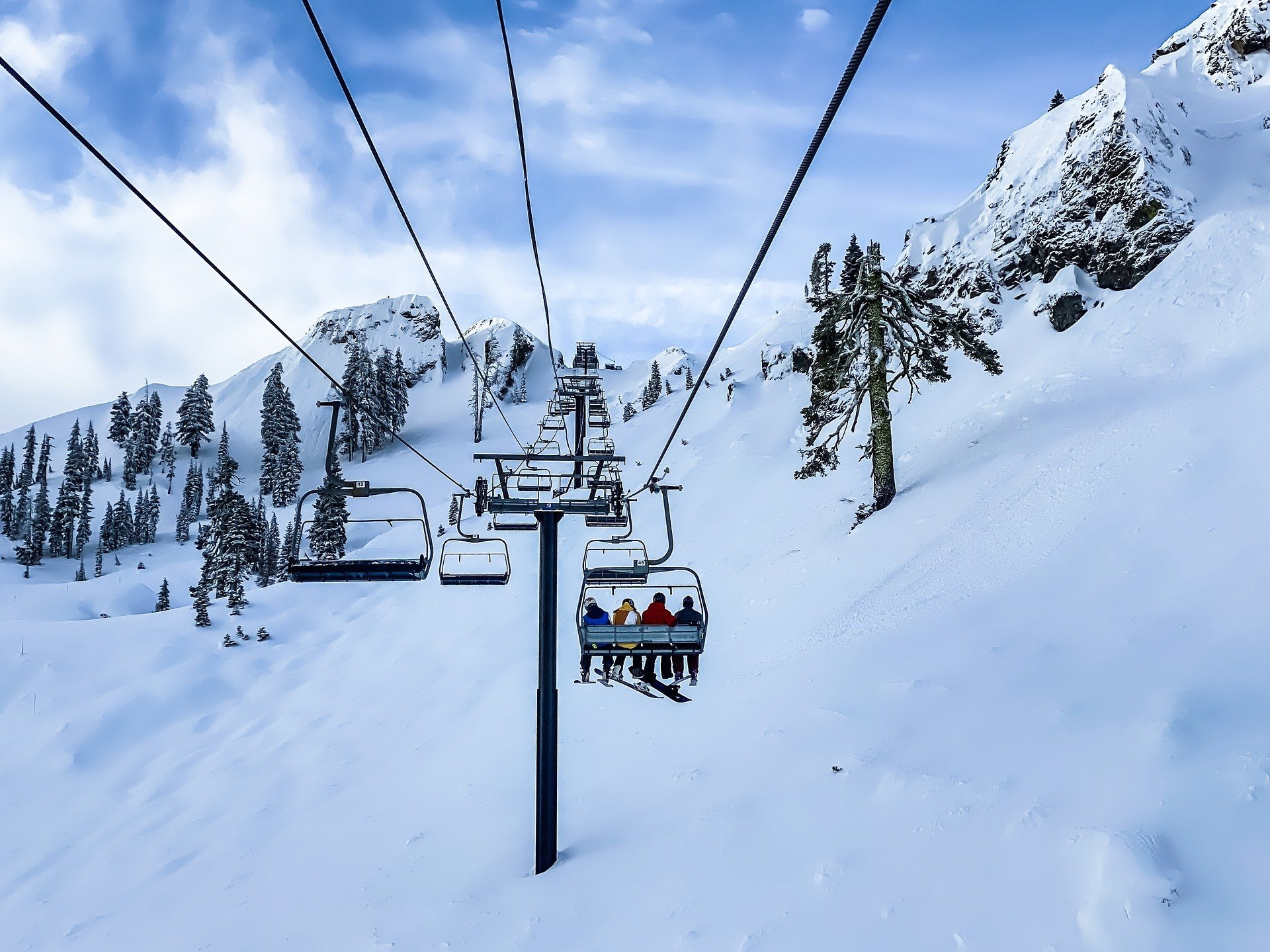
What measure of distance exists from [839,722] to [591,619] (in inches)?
146

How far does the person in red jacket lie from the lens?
9.00m

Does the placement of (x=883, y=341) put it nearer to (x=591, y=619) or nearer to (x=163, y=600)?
(x=591, y=619)

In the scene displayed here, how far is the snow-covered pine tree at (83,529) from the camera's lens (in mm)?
82625

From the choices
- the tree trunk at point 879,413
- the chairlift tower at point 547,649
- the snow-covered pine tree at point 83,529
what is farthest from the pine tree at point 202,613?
the snow-covered pine tree at point 83,529

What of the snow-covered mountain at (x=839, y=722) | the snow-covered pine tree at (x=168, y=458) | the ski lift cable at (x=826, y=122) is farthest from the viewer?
the snow-covered pine tree at (x=168, y=458)

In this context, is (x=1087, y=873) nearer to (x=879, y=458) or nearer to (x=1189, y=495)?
(x=1189, y=495)

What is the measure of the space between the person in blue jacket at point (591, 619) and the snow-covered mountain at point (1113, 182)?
17.9m

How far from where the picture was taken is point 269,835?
12.4 meters

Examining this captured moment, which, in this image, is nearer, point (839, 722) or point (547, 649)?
point (839, 722)

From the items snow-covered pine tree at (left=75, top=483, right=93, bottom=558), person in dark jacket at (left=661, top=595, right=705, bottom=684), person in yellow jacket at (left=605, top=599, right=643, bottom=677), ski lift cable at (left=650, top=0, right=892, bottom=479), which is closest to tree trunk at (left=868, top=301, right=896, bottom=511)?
person in dark jacket at (left=661, top=595, right=705, bottom=684)

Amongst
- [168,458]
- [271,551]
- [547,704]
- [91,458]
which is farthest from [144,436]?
[547,704]

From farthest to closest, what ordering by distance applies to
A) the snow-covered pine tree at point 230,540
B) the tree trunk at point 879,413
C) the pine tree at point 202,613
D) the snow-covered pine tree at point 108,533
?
the snow-covered pine tree at point 108,533 → the snow-covered pine tree at point 230,540 → the pine tree at point 202,613 → the tree trunk at point 879,413

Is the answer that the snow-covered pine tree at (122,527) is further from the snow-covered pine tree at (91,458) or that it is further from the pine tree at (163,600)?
the pine tree at (163,600)

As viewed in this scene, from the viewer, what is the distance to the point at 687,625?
892 cm
